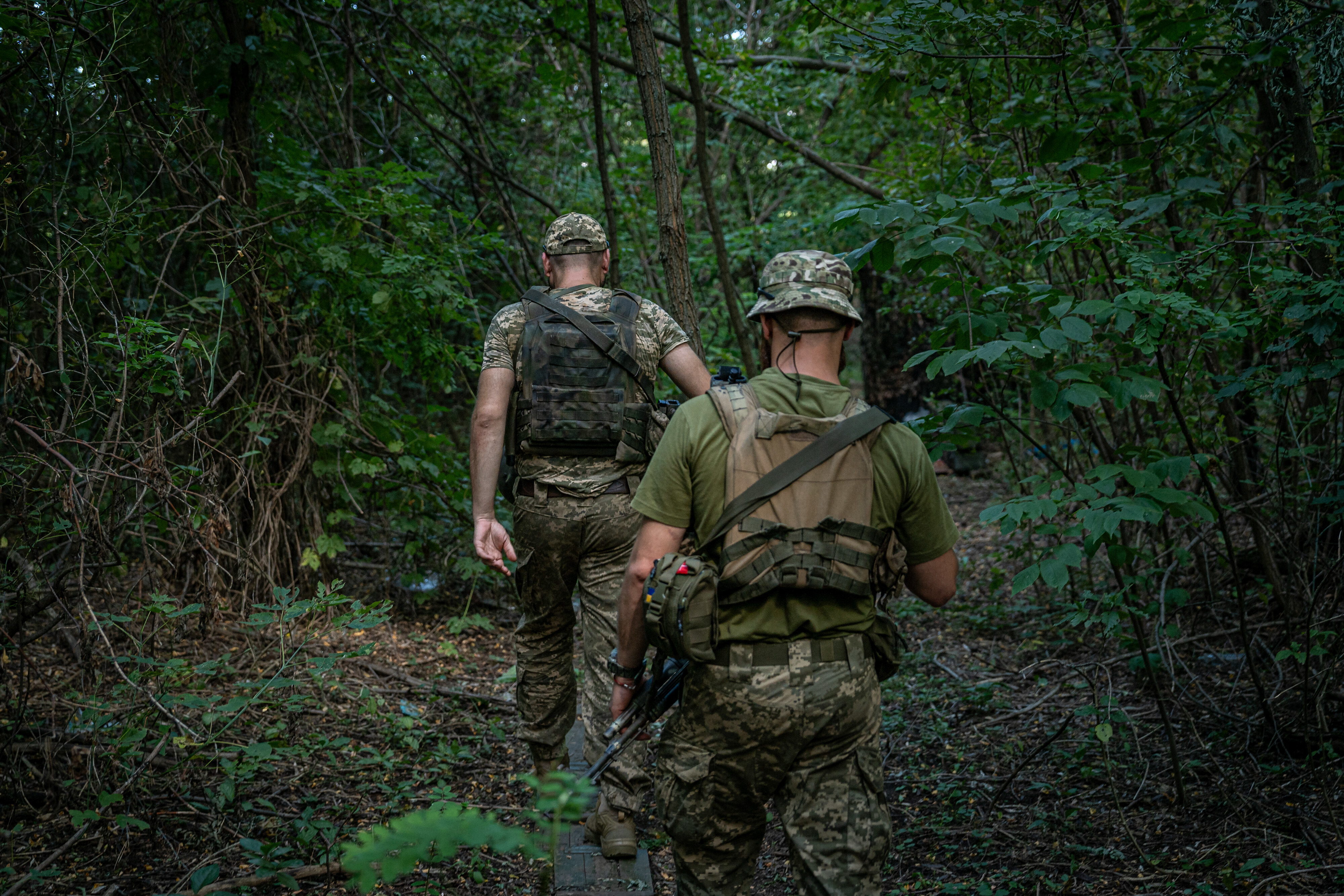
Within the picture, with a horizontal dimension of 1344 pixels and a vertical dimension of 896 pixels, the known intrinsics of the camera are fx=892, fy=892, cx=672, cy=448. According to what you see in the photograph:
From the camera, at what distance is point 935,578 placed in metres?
2.33

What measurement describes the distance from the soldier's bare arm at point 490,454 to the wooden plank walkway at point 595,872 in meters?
1.09

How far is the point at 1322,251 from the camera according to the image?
3.74 meters

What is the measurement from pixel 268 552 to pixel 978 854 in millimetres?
4182

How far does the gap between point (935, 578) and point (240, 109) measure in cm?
520

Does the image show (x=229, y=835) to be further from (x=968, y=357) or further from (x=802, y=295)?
(x=968, y=357)

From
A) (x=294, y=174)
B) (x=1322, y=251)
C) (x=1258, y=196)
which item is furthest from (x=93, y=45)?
(x=1258, y=196)

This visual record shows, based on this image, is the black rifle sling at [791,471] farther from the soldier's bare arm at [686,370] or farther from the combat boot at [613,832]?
the combat boot at [613,832]

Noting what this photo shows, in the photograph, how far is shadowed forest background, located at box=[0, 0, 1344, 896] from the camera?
317 cm

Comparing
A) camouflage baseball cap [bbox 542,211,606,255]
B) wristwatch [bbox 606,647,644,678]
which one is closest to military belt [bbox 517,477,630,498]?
camouflage baseball cap [bbox 542,211,606,255]

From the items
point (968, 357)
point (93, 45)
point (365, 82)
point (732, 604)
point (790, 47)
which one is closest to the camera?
point (732, 604)

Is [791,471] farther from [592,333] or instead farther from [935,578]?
[592,333]

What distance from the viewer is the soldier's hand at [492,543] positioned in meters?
3.30

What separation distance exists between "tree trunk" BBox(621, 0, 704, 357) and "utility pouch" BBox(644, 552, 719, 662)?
210cm

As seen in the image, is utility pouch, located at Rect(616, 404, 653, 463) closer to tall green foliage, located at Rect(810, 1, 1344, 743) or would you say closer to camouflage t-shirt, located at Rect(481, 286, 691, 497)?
camouflage t-shirt, located at Rect(481, 286, 691, 497)
